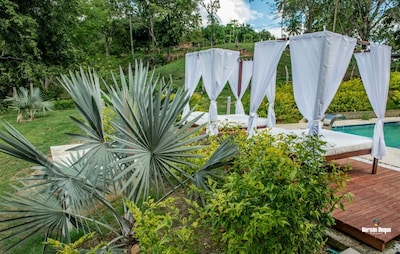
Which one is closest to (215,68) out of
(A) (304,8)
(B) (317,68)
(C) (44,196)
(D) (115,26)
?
(B) (317,68)

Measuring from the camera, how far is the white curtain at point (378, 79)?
4183mm

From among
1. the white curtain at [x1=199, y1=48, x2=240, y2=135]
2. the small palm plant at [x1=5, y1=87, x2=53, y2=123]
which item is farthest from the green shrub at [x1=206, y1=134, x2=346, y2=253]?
the small palm plant at [x1=5, y1=87, x2=53, y2=123]

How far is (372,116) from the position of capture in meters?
10.2

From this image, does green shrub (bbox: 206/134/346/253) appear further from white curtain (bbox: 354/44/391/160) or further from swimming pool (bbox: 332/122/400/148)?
swimming pool (bbox: 332/122/400/148)

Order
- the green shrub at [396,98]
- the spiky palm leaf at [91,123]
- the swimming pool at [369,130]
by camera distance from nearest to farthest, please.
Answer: the spiky palm leaf at [91,123] < the swimming pool at [369,130] < the green shrub at [396,98]

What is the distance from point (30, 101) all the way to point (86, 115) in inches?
356

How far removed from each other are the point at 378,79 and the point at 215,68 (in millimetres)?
2977

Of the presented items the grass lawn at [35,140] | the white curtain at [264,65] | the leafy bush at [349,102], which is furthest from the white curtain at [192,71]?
the leafy bush at [349,102]

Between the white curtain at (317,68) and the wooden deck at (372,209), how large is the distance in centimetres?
102

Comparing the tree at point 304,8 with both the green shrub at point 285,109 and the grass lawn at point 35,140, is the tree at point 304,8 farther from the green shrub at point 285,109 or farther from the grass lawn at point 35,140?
the grass lawn at point 35,140

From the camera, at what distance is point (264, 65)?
183 inches

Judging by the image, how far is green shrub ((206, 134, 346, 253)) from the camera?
5.67 ft

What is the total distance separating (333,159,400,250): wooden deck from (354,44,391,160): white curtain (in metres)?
0.43

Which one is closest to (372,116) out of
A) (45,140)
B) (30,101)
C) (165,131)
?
(165,131)
